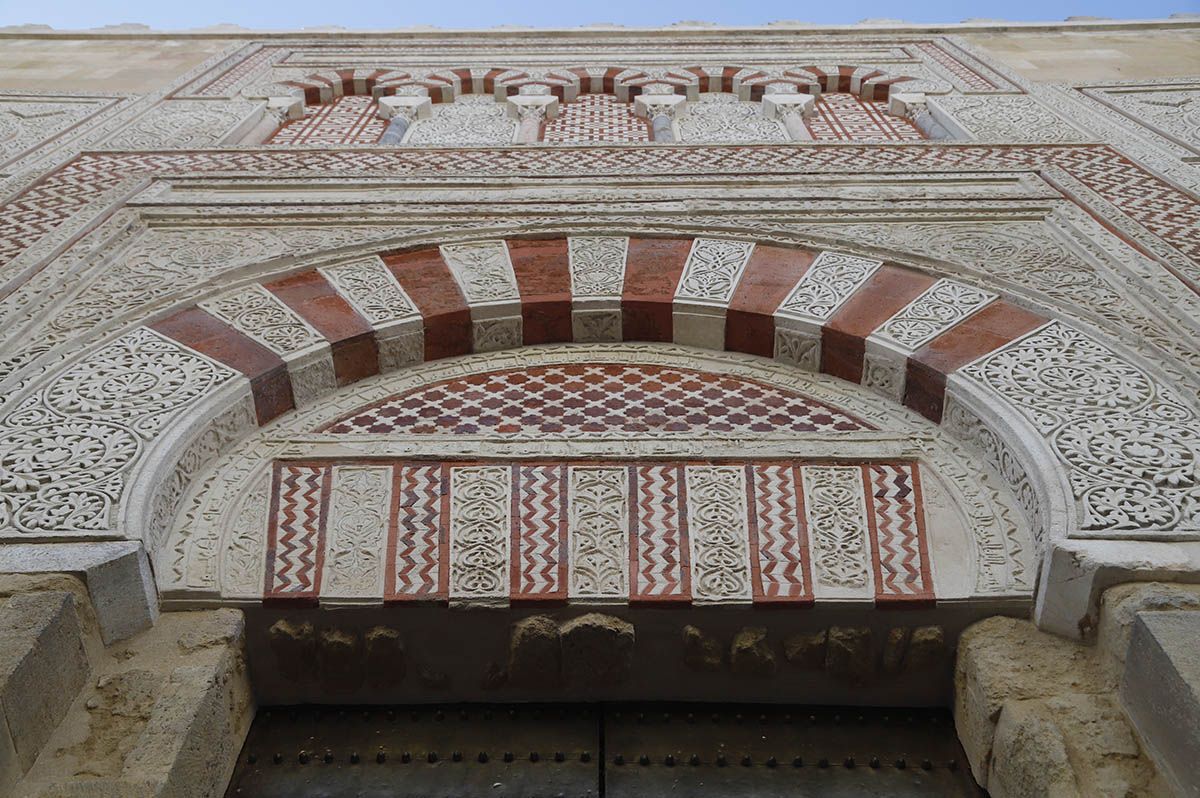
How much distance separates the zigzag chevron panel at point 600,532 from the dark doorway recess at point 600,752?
21 cm

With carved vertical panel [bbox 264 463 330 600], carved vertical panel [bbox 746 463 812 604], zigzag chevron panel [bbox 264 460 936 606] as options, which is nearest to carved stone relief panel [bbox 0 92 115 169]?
carved vertical panel [bbox 264 463 330 600]

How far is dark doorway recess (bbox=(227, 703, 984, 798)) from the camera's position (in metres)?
1.65

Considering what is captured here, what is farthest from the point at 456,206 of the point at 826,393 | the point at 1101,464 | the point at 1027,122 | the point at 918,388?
the point at 1027,122

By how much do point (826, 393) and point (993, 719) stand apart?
32.1 inches

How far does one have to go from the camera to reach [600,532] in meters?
1.81

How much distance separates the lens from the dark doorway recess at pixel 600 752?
64.9 inches

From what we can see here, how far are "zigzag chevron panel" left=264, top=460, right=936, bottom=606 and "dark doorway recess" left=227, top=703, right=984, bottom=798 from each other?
0.21 m

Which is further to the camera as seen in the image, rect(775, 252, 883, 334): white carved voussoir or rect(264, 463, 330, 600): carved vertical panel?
rect(775, 252, 883, 334): white carved voussoir

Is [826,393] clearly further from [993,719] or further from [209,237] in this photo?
[209,237]

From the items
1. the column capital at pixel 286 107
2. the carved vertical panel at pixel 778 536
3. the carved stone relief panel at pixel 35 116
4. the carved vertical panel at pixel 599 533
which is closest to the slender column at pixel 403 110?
the column capital at pixel 286 107

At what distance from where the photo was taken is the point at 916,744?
1.72m

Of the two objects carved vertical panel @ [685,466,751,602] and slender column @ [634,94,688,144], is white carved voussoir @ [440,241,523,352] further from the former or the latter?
slender column @ [634,94,688,144]

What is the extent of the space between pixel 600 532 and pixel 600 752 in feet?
1.16

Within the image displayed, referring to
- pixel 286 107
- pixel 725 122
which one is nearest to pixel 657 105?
pixel 725 122
